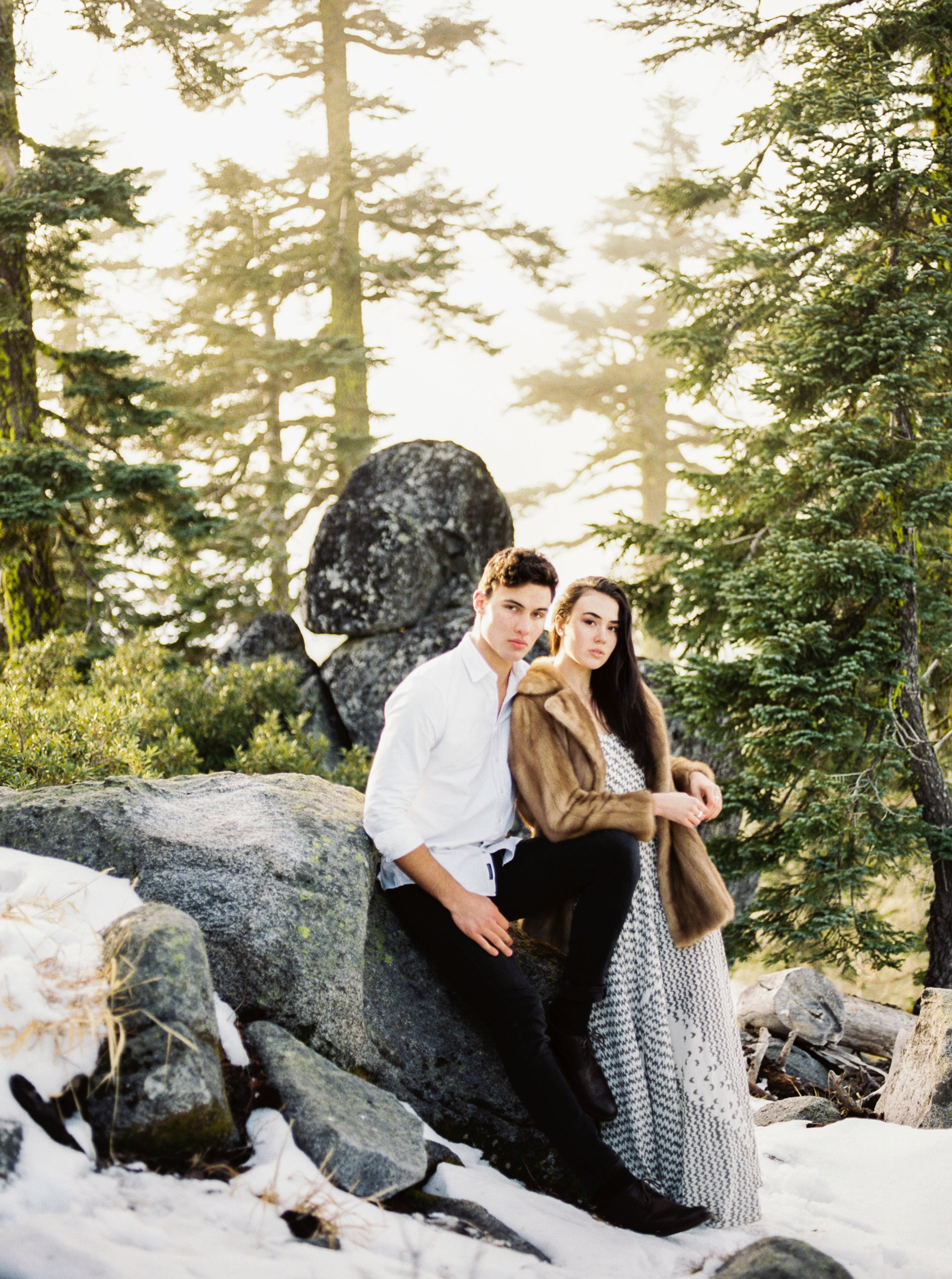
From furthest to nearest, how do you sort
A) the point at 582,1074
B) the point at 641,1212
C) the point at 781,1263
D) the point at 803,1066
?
the point at 803,1066 < the point at 582,1074 < the point at 641,1212 < the point at 781,1263

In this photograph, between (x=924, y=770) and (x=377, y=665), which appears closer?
(x=924, y=770)

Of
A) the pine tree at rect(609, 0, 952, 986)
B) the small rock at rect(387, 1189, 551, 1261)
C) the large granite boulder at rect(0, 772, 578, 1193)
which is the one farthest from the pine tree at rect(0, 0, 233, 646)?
the small rock at rect(387, 1189, 551, 1261)

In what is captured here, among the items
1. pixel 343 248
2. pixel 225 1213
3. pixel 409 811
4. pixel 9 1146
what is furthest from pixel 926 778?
pixel 343 248

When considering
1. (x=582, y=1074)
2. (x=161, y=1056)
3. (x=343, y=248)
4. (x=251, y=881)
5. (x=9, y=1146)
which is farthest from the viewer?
(x=343, y=248)

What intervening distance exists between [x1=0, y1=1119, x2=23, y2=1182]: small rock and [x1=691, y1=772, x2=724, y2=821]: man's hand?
2376 millimetres

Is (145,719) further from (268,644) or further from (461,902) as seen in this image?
(461,902)

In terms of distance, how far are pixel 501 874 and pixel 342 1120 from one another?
1040mm

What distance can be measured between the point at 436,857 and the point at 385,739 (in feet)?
1.50

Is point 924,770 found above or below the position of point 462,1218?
above

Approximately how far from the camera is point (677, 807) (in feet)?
11.3

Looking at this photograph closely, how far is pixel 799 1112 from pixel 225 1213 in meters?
3.73

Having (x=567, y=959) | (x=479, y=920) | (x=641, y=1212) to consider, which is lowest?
(x=641, y=1212)

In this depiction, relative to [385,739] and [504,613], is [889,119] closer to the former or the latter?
[504,613]

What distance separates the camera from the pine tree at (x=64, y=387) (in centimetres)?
924
